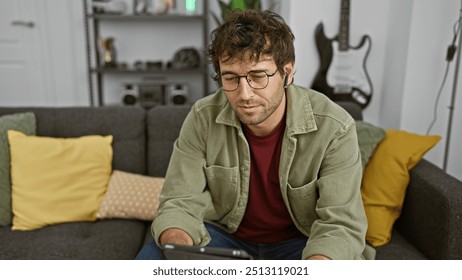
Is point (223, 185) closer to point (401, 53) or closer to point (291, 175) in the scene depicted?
point (291, 175)

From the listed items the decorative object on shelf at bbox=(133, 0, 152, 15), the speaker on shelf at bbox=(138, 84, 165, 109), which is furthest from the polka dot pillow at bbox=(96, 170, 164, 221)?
the decorative object on shelf at bbox=(133, 0, 152, 15)

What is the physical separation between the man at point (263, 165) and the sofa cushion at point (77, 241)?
0.29 metres

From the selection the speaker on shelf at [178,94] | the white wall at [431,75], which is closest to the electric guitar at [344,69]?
the white wall at [431,75]

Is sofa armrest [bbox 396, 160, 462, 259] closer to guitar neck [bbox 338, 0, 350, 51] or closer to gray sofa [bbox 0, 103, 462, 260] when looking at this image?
gray sofa [bbox 0, 103, 462, 260]

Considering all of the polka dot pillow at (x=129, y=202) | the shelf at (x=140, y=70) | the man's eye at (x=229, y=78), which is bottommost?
the polka dot pillow at (x=129, y=202)

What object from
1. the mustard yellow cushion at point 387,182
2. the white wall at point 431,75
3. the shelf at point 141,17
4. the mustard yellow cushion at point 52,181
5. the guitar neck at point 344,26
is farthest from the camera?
the shelf at point 141,17

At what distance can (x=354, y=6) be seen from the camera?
108 inches

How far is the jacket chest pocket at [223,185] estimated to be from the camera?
4.28ft

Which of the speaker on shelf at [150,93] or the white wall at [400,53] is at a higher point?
the white wall at [400,53]

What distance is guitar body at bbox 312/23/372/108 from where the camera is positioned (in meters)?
2.76

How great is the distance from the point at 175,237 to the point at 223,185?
242 mm

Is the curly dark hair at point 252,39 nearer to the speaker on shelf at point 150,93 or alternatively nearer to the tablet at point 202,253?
the tablet at point 202,253

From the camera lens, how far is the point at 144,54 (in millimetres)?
3871
